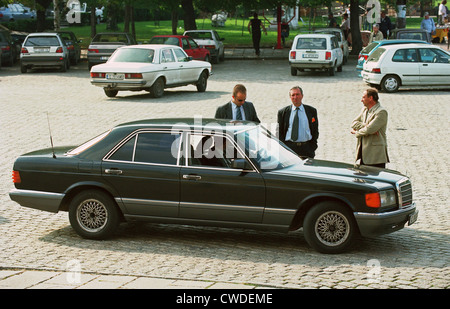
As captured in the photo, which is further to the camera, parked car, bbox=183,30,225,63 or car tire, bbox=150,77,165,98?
parked car, bbox=183,30,225,63

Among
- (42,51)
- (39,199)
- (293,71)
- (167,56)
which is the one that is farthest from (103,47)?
(39,199)

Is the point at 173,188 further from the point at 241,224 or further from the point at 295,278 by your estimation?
the point at 295,278

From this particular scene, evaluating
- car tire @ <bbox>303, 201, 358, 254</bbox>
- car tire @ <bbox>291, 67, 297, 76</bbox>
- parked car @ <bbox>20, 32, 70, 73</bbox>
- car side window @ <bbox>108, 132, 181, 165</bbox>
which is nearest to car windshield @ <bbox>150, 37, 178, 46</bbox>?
parked car @ <bbox>20, 32, 70, 73</bbox>

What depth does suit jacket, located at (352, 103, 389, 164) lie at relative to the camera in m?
10.5

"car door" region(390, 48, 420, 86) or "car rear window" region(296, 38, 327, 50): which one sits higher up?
"car rear window" region(296, 38, 327, 50)

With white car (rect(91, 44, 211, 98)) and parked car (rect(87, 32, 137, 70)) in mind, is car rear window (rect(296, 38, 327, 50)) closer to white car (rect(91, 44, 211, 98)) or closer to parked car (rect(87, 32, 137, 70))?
white car (rect(91, 44, 211, 98))

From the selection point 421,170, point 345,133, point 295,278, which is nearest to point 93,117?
point 345,133

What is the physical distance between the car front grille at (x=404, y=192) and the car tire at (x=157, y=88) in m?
15.7

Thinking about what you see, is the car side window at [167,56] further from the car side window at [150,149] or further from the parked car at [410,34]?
the car side window at [150,149]

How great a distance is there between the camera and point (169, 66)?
24.8 metres

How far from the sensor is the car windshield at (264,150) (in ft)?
29.3

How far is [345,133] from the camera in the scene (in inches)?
682

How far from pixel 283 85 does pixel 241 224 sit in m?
19.1
